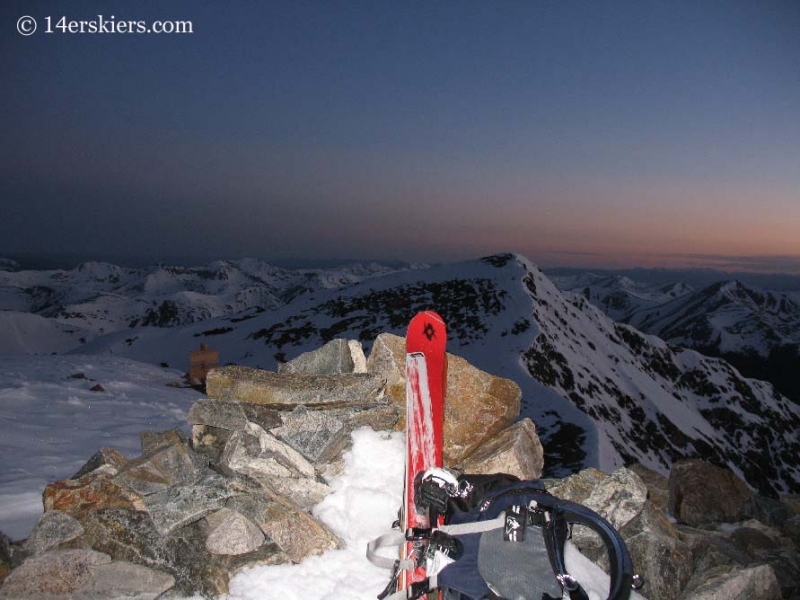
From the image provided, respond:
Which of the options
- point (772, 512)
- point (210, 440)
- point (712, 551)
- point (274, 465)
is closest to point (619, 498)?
point (712, 551)

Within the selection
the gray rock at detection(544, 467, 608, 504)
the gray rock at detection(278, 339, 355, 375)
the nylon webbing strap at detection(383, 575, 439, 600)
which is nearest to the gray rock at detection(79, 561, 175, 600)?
the nylon webbing strap at detection(383, 575, 439, 600)

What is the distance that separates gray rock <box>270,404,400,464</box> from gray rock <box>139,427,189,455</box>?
1125mm

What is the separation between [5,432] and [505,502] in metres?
9.57

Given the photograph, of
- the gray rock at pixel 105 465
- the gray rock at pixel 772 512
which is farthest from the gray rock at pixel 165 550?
the gray rock at pixel 772 512

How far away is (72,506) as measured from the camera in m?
4.41

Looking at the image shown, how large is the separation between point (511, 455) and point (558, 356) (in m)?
39.3

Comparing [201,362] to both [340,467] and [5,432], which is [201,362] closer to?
[5,432]

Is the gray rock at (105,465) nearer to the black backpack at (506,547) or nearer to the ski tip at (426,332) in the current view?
the black backpack at (506,547)

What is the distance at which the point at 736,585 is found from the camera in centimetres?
426

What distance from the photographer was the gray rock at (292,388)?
5.89 m

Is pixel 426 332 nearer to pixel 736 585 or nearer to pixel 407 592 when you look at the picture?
pixel 407 592

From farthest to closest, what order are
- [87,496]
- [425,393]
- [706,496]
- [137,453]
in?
1. [137,453]
2. [706,496]
3. [425,393]
4. [87,496]

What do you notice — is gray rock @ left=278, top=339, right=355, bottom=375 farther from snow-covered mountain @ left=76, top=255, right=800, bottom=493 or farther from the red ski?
snow-covered mountain @ left=76, top=255, right=800, bottom=493

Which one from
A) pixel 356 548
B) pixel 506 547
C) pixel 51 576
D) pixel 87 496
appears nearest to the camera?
pixel 506 547
